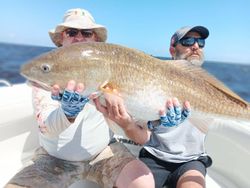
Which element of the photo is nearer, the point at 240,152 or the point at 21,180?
the point at 21,180

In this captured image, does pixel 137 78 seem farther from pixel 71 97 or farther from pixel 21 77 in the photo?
pixel 21 77

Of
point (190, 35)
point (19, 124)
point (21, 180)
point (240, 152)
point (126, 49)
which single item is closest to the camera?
point (126, 49)

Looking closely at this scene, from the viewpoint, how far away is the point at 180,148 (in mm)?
3879

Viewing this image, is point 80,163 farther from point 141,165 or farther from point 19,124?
point 19,124

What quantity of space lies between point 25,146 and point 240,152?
3.02m

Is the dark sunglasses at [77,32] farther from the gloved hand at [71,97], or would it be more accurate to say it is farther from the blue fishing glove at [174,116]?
the blue fishing glove at [174,116]

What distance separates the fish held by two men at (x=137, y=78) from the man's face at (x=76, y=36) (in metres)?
1.12

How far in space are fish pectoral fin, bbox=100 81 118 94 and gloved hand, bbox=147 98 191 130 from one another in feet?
1.58

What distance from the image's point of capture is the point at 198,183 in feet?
11.6

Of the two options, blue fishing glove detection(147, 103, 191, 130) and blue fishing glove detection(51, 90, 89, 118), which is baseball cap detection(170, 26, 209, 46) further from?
blue fishing glove detection(51, 90, 89, 118)

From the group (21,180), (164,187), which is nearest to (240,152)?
(164,187)

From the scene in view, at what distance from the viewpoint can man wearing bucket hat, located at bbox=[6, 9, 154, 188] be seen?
11.3 ft

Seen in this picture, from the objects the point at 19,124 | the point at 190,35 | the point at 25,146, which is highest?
the point at 190,35

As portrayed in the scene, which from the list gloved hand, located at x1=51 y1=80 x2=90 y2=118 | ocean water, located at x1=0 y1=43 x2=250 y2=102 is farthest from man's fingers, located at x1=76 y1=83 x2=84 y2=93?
ocean water, located at x1=0 y1=43 x2=250 y2=102
